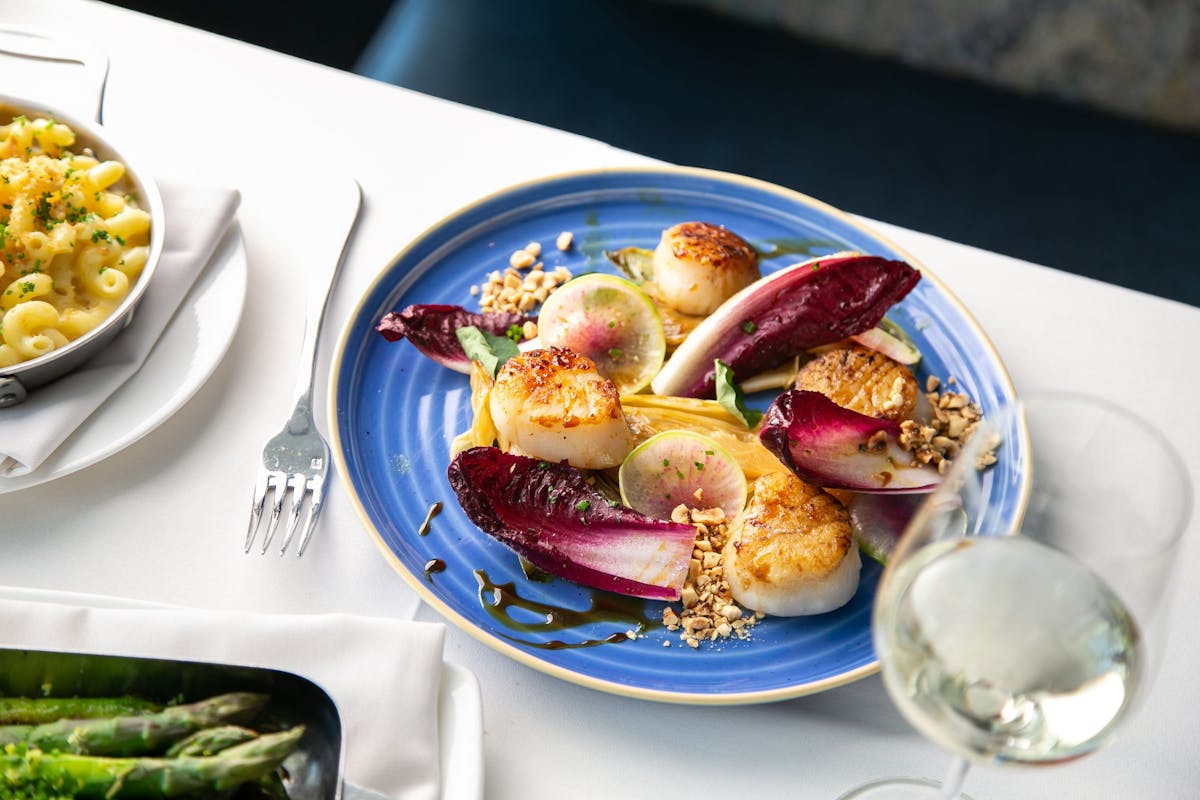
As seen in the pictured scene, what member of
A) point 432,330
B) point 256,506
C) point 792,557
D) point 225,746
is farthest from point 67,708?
point 792,557

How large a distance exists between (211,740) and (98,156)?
1074 millimetres

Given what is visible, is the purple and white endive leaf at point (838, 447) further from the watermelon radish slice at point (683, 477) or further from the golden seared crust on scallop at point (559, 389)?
the golden seared crust on scallop at point (559, 389)

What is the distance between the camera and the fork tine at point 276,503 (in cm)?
155

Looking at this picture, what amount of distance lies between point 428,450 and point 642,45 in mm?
2211

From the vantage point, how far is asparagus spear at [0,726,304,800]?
117 centimetres

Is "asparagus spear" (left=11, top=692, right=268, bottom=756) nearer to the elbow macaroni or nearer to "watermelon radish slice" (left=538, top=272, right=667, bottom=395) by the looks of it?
the elbow macaroni

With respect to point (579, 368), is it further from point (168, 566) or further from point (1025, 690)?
point (1025, 690)

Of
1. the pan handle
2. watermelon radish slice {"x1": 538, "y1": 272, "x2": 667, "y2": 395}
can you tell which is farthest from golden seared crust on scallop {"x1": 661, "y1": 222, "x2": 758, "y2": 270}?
the pan handle

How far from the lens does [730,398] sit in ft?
5.52

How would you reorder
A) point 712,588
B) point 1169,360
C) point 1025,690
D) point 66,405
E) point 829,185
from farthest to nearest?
point 829,185 → point 1169,360 → point 66,405 → point 712,588 → point 1025,690

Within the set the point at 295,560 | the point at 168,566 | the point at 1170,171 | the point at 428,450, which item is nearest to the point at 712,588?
the point at 428,450

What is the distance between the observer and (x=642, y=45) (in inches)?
137

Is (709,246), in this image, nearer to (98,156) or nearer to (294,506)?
(294,506)

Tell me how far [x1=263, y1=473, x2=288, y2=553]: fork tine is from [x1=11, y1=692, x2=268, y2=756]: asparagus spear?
35 cm
